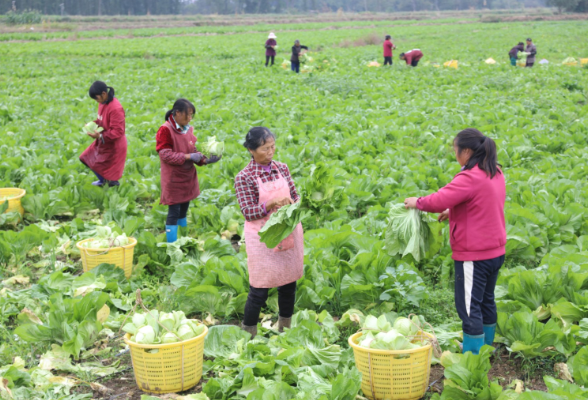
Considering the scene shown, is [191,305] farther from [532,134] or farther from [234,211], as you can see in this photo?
[532,134]

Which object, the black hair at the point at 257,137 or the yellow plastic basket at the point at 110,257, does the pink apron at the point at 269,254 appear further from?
the yellow plastic basket at the point at 110,257

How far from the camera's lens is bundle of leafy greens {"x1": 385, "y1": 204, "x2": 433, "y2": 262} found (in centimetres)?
373

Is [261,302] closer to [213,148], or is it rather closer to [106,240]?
[106,240]

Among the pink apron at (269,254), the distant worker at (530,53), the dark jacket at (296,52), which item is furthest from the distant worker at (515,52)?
the pink apron at (269,254)

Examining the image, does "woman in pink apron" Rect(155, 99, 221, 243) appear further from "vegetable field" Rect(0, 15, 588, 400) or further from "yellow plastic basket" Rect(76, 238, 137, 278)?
"yellow plastic basket" Rect(76, 238, 137, 278)

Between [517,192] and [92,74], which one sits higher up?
[92,74]

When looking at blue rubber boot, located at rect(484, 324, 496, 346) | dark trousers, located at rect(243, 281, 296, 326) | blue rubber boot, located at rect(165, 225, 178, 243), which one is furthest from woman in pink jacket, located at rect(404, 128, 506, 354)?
blue rubber boot, located at rect(165, 225, 178, 243)

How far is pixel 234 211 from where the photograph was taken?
6.57 m

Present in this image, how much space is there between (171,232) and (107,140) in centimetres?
188

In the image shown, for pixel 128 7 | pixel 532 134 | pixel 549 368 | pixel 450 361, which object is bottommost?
pixel 549 368

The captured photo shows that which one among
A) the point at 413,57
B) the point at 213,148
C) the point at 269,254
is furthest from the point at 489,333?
the point at 413,57

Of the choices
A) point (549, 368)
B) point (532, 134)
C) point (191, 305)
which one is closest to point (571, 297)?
point (549, 368)

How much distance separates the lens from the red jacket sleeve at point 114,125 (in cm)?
676

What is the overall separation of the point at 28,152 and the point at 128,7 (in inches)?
3543
